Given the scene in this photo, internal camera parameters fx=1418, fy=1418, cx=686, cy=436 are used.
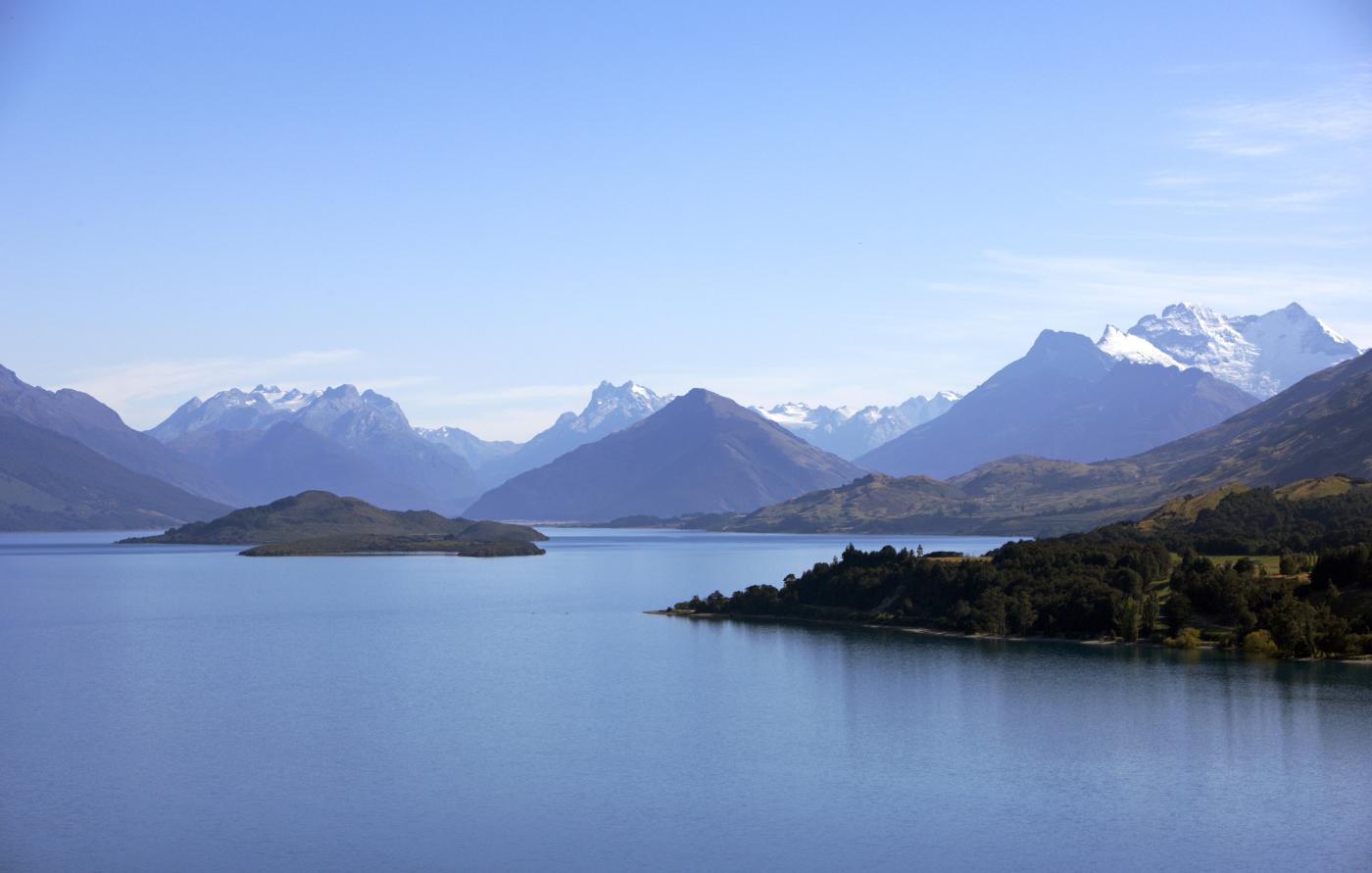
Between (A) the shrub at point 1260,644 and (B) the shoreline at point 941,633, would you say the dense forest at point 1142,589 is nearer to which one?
(A) the shrub at point 1260,644

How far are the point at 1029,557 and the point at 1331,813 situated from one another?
3634 inches

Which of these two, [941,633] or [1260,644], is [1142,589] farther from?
[1260,644]

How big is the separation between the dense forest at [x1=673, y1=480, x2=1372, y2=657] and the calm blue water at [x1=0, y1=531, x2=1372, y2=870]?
953 centimetres

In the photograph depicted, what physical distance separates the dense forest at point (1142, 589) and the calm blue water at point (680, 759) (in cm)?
953

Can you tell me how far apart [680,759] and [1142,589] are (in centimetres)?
8113

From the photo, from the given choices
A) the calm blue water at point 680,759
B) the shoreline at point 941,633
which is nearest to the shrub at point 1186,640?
the shoreline at point 941,633

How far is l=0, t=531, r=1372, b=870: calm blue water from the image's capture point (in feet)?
216

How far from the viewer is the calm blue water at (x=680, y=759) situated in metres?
65.8

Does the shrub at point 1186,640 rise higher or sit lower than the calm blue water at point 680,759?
higher

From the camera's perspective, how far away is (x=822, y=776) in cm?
8044

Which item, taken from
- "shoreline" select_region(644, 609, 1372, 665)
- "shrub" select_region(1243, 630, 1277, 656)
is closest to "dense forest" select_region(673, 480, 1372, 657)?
"shrub" select_region(1243, 630, 1277, 656)

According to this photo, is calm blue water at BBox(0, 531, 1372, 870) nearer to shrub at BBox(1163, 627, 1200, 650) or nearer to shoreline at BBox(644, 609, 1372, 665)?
shoreline at BBox(644, 609, 1372, 665)

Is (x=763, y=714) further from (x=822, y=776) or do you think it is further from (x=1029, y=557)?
(x=1029, y=557)

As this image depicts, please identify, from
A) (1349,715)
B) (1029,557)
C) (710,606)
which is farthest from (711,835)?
(710,606)
